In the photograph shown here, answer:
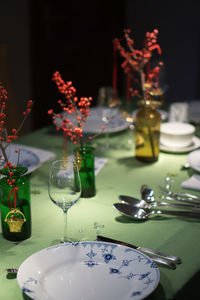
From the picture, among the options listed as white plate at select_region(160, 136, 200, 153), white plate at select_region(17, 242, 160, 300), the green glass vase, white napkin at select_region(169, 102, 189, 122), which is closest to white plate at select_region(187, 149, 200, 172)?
white plate at select_region(160, 136, 200, 153)

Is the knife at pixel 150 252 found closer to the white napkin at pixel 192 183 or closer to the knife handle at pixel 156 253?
the knife handle at pixel 156 253

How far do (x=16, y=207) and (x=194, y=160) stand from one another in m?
0.75

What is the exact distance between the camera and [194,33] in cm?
477

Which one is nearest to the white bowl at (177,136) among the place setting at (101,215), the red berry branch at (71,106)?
the place setting at (101,215)

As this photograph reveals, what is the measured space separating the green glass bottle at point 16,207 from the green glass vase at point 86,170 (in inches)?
11.7

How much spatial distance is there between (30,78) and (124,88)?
1.16m

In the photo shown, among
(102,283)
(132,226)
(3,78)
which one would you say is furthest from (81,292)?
(3,78)

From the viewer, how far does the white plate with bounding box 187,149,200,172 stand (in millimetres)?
1727

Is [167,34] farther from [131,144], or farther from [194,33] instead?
[131,144]

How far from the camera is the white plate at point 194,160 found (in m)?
1.73

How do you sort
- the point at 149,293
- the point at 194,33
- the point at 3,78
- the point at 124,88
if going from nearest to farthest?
the point at 149,293 → the point at 3,78 → the point at 194,33 → the point at 124,88

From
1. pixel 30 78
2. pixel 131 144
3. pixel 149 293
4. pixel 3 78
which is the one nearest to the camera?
pixel 149 293

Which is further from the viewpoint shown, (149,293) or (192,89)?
(192,89)

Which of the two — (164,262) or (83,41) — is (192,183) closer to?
(164,262)
